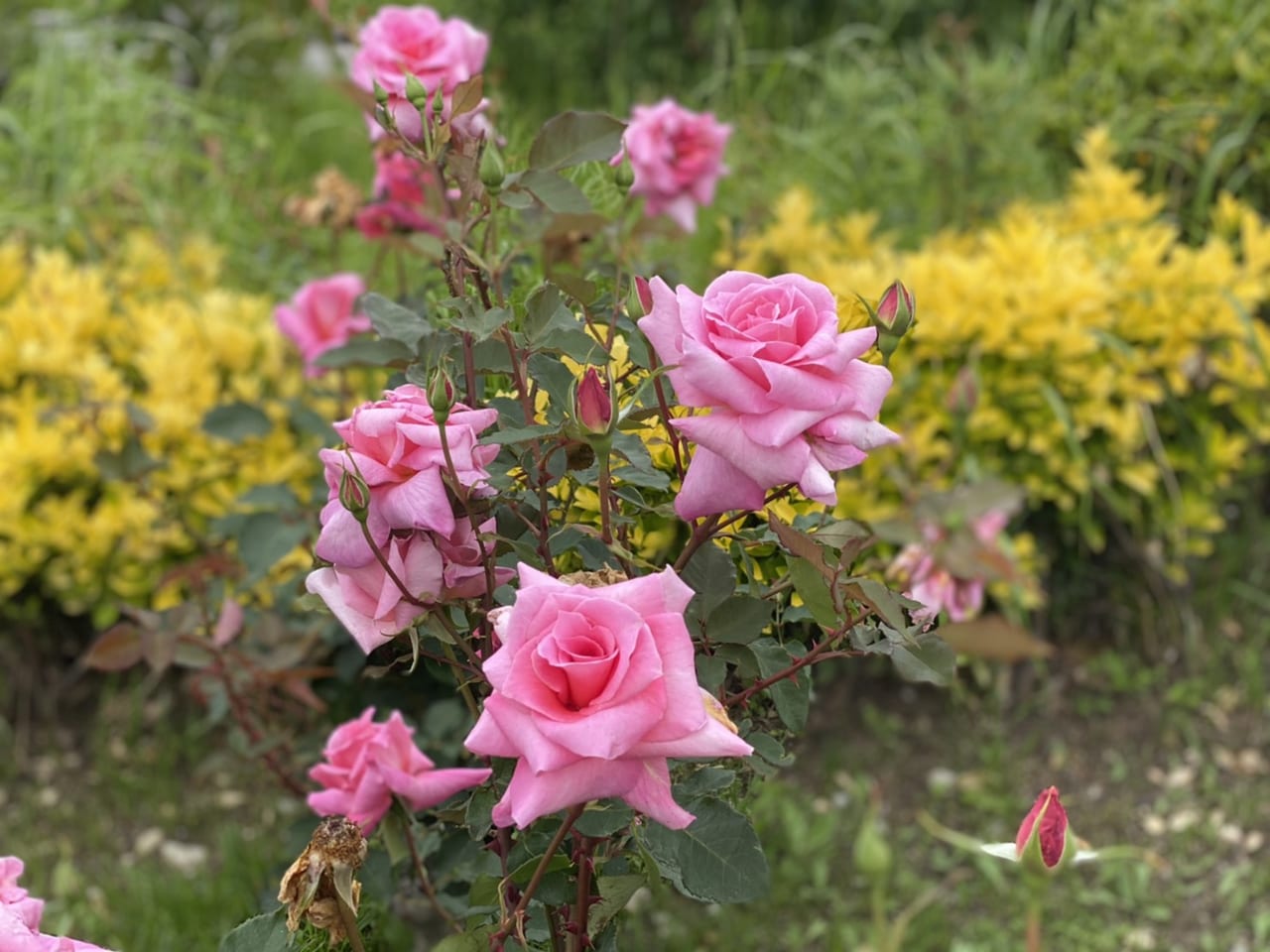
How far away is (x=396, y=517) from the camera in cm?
89

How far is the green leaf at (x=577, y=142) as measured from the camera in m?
1.11

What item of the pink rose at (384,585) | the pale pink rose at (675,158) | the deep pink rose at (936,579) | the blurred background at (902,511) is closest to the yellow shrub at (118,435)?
the blurred background at (902,511)

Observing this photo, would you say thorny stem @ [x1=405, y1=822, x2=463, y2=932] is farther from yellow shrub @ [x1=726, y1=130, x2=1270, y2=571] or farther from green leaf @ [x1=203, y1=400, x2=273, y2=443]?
yellow shrub @ [x1=726, y1=130, x2=1270, y2=571]

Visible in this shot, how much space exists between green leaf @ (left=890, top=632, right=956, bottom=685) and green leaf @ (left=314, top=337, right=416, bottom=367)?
2.06 ft

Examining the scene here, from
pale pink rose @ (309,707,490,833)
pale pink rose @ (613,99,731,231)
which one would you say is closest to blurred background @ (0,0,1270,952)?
pale pink rose @ (613,99,731,231)

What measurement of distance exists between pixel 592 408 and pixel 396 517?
0.17m

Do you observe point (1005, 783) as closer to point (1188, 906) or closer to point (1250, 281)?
point (1188, 906)

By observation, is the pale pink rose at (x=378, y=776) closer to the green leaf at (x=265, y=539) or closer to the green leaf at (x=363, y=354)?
the green leaf at (x=363, y=354)

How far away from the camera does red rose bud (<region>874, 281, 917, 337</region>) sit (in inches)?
34.8

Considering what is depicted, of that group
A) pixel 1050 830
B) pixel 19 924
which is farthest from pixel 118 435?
pixel 1050 830

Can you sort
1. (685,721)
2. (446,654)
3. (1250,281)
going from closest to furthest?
(685,721) → (446,654) → (1250,281)

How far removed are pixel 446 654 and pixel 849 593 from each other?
1.01ft

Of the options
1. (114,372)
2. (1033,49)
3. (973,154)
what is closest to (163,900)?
(114,372)

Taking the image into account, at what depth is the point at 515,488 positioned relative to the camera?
3.57ft
